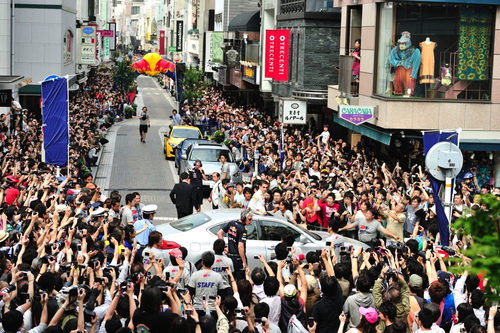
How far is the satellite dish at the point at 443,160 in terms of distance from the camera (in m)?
13.4

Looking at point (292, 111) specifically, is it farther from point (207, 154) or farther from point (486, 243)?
point (486, 243)

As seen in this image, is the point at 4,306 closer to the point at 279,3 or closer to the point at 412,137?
the point at 412,137

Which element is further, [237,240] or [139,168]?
[139,168]

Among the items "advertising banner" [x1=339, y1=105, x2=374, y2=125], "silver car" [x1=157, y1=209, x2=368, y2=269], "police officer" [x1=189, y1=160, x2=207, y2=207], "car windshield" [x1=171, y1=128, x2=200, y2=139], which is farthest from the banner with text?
"silver car" [x1=157, y1=209, x2=368, y2=269]

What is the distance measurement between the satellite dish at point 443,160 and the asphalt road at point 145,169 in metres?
10.3

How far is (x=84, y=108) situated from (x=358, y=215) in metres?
32.9

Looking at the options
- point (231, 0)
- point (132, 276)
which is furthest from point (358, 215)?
point (231, 0)

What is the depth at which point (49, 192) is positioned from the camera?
16.3m

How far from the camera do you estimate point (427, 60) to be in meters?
23.7

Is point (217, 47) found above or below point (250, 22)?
below

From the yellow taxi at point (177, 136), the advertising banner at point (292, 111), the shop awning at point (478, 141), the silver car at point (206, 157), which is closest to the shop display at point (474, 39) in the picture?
the shop awning at point (478, 141)

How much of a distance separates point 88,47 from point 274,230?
38.1 m

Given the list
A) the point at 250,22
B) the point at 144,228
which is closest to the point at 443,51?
the point at 144,228

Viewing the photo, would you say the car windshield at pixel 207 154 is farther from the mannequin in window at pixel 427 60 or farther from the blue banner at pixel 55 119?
the mannequin in window at pixel 427 60
